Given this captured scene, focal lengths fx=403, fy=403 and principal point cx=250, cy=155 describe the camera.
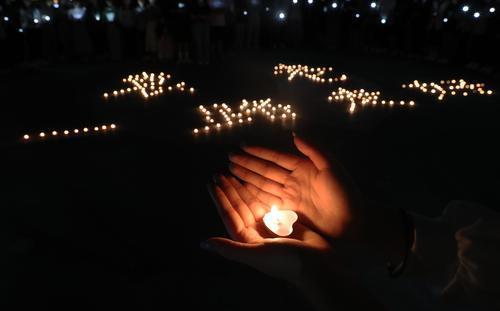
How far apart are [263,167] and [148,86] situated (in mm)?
6916

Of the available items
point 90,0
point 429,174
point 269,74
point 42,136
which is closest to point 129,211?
point 42,136

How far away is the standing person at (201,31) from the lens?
11078 mm

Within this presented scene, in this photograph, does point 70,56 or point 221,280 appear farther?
point 70,56

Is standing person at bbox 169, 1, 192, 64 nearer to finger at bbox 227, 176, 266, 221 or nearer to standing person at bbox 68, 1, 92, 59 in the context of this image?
standing person at bbox 68, 1, 92, 59

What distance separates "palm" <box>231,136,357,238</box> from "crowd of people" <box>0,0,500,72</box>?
929 cm

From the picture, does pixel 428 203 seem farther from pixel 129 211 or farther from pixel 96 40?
pixel 96 40

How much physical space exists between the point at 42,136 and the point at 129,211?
286 cm

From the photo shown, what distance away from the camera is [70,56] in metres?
11.8

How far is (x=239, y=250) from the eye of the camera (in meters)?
1.77

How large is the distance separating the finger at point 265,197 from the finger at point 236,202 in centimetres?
13

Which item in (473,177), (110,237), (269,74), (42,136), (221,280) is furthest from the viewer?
(269,74)

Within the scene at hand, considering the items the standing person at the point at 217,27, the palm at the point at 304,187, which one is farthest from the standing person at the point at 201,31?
the palm at the point at 304,187

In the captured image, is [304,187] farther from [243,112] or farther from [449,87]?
[449,87]

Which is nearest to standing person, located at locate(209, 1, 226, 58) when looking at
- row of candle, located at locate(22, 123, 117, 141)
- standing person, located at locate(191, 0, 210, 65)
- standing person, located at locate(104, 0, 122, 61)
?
standing person, located at locate(191, 0, 210, 65)
